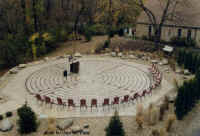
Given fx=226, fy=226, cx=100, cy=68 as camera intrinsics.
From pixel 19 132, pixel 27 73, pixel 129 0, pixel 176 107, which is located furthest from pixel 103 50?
pixel 19 132

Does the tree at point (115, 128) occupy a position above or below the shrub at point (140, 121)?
above

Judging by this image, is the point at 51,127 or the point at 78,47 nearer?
the point at 51,127

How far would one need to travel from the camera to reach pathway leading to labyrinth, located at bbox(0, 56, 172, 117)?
1675 centimetres

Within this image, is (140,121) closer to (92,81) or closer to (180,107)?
(180,107)

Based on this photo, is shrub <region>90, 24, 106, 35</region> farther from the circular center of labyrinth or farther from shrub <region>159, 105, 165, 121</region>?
shrub <region>159, 105, 165, 121</region>

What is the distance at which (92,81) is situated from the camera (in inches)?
848

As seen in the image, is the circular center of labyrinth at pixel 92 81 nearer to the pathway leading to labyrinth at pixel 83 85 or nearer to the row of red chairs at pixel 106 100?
the pathway leading to labyrinth at pixel 83 85

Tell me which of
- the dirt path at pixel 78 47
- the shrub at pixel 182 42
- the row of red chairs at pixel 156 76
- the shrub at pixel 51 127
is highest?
the shrub at pixel 182 42

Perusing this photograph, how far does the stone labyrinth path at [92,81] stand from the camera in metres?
19.1

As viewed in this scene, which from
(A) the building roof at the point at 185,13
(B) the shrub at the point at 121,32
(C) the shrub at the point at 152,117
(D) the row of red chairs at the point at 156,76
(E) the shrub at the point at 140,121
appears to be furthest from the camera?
(B) the shrub at the point at 121,32

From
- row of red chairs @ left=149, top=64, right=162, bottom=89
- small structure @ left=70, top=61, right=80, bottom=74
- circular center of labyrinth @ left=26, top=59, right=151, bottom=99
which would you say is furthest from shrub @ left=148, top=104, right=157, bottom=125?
small structure @ left=70, top=61, right=80, bottom=74

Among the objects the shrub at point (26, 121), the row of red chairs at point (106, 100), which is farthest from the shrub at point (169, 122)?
the shrub at point (26, 121)

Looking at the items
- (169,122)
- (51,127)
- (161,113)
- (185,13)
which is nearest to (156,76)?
(161,113)

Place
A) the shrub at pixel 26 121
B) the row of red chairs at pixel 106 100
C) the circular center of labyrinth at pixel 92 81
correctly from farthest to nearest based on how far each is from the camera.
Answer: the circular center of labyrinth at pixel 92 81 < the row of red chairs at pixel 106 100 < the shrub at pixel 26 121
